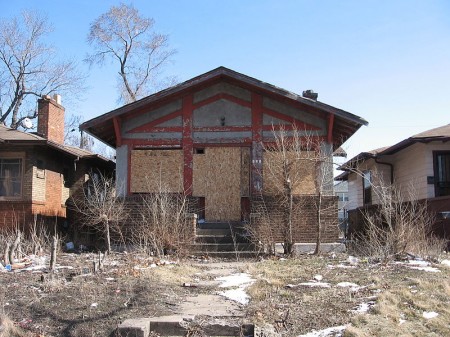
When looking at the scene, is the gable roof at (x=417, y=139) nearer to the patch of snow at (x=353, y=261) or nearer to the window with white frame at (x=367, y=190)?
the window with white frame at (x=367, y=190)

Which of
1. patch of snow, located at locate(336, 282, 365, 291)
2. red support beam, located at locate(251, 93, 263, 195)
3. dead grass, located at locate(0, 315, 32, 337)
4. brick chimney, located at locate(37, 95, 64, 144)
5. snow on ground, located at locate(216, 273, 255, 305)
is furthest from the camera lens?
brick chimney, located at locate(37, 95, 64, 144)

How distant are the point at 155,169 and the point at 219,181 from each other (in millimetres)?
2173

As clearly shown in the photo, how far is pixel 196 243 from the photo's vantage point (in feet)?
43.7

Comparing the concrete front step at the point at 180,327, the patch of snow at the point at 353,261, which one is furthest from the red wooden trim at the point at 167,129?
the concrete front step at the point at 180,327

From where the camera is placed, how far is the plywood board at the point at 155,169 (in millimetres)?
15469

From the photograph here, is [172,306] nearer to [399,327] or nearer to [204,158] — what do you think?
[399,327]

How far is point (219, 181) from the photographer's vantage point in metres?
15.6

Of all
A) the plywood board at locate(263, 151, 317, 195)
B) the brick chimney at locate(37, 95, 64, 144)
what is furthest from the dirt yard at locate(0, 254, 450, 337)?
the brick chimney at locate(37, 95, 64, 144)

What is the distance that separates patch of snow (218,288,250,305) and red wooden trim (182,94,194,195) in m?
7.34

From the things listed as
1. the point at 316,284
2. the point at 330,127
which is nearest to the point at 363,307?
the point at 316,284

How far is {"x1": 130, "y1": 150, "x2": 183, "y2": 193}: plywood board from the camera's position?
50.8ft

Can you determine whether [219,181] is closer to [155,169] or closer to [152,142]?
[155,169]

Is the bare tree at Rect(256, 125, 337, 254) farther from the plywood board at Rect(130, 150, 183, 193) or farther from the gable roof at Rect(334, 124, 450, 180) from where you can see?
the plywood board at Rect(130, 150, 183, 193)

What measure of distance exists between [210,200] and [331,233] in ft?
13.4
